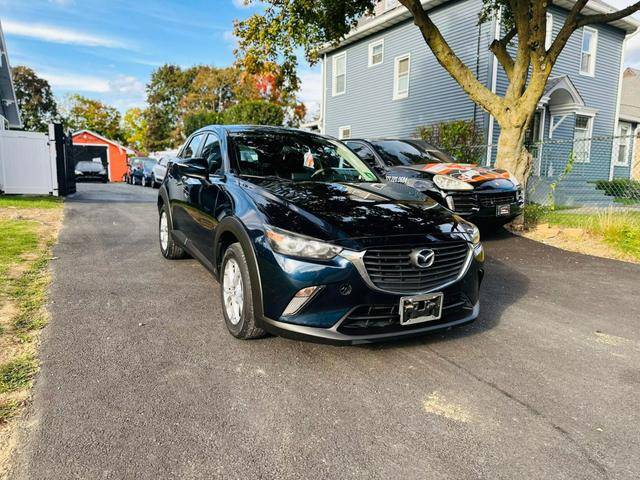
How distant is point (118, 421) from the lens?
7.68ft

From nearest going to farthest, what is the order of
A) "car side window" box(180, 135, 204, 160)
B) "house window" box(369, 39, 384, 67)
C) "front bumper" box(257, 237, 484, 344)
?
"front bumper" box(257, 237, 484, 344) → "car side window" box(180, 135, 204, 160) → "house window" box(369, 39, 384, 67)

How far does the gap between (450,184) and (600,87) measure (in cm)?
1409

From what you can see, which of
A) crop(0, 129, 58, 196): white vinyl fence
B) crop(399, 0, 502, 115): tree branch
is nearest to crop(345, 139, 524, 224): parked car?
crop(399, 0, 502, 115): tree branch

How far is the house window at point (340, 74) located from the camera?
797 inches

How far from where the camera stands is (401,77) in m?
17.4

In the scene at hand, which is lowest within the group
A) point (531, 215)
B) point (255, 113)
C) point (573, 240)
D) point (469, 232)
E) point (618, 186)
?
point (573, 240)

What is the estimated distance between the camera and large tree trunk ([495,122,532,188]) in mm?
7969

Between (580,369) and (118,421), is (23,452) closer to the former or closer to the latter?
(118,421)

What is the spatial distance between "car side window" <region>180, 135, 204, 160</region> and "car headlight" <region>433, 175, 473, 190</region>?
137 inches

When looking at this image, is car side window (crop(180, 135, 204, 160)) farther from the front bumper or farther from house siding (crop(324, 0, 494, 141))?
house siding (crop(324, 0, 494, 141))

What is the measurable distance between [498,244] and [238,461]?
604 cm

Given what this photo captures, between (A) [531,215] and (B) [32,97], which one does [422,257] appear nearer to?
(A) [531,215]

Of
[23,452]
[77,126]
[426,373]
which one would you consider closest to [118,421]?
[23,452]

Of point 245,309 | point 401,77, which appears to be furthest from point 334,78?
point 245,309
